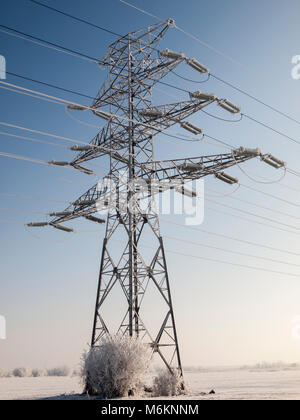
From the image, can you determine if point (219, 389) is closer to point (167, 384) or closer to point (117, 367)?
point (167, 384)

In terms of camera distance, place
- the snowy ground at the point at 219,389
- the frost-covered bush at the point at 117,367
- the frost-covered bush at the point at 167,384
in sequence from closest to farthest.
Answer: the frost-covered bush at the point at 117,367 → the snowy ground at the point at 219,389 → the frost-covered bush at the point at 167,384

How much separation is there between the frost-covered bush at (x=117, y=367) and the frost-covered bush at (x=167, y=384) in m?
1.06

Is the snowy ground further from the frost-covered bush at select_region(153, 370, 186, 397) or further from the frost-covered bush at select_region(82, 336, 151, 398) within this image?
the frost-covered bush at select_region(82, 336, 151, 398)

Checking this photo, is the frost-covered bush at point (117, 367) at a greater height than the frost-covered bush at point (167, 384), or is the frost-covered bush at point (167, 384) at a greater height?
the frost-covered bush at point (117, 367)

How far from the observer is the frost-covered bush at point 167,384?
65.5ft

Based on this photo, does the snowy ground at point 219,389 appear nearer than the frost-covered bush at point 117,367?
No

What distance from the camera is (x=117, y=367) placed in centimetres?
1841

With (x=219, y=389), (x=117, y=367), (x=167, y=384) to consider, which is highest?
(x=117, y=367)

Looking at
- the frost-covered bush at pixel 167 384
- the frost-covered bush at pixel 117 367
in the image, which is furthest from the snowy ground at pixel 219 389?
the frost-covered bush at pixel 117 367

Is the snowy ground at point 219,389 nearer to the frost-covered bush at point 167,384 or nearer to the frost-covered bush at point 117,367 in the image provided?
the frost-covered bush at point 167,384

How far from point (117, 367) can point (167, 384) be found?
10.5 ft

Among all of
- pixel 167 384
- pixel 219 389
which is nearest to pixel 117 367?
pixel 167 384

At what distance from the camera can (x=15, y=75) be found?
14430 millimetres

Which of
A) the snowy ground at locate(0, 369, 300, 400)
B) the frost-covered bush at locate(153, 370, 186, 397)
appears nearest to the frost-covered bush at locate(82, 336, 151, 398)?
the frost-covered bush at locate(153, 370, 186, 397)
